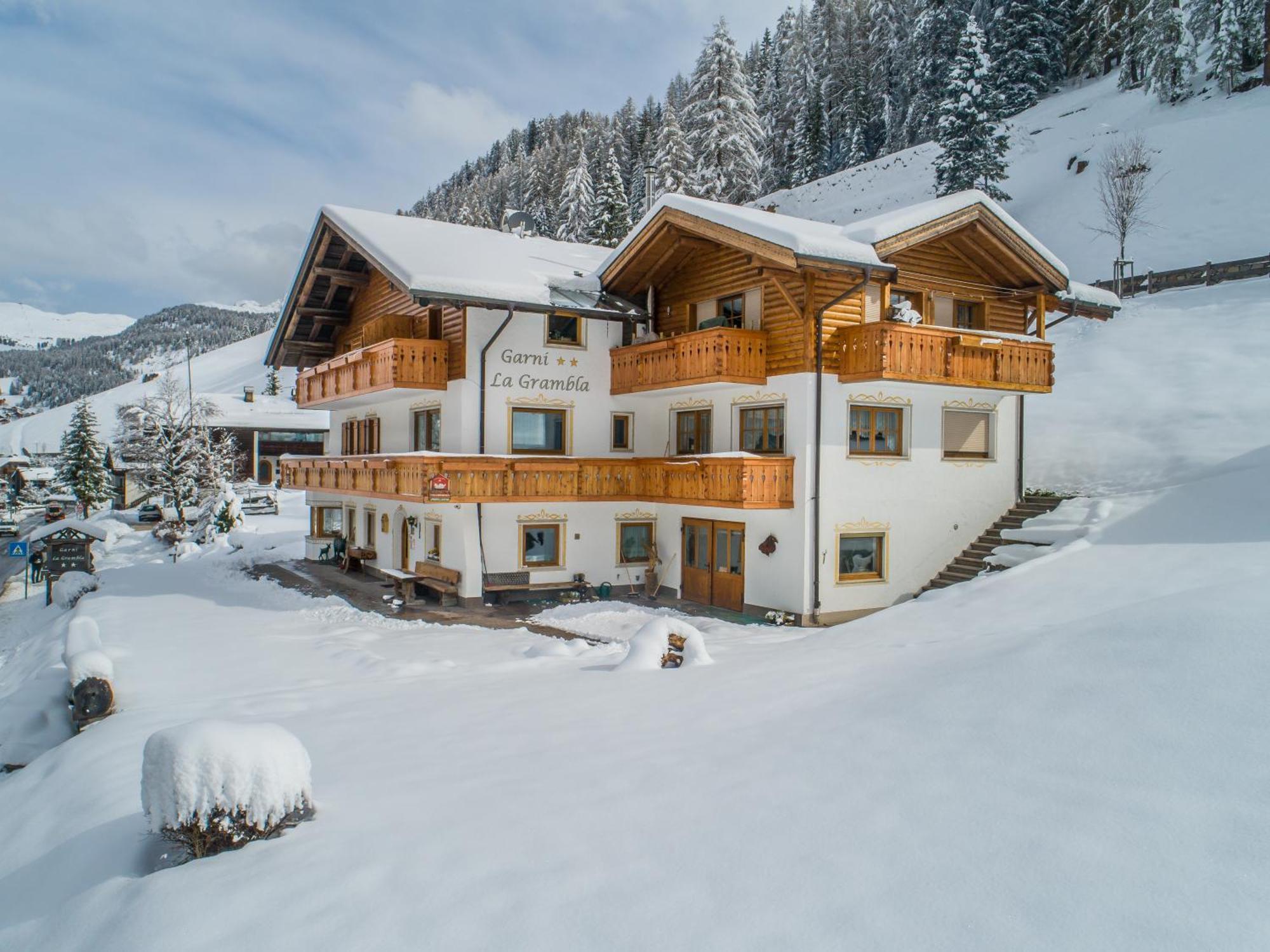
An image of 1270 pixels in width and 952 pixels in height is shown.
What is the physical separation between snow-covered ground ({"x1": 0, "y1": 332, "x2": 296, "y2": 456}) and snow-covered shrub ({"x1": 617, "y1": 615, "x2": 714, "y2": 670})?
112 metres

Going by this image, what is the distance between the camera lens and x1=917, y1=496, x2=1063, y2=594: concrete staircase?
767 inches

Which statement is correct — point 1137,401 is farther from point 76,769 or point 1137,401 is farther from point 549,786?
point 76,769

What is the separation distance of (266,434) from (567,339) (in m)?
54.4

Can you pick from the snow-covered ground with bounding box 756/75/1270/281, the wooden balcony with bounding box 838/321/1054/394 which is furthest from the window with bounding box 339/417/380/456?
the snow-covered ground with bounding box 756/75/1270/281

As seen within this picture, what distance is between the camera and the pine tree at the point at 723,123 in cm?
4928

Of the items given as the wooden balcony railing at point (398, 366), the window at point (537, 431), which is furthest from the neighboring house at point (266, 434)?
the window at point (537, 431)

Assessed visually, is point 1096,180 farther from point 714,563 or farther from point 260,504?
point 260,504

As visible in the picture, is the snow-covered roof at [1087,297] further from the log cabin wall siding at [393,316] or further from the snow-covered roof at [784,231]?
the log cabin wall siding at [393,316]

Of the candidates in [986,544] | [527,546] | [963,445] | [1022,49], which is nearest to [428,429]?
[527,546]

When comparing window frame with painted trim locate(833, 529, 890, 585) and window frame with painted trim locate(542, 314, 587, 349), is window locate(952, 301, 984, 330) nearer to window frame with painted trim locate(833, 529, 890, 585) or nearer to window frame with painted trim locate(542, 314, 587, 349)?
window frame with painted trim locate(833, 529, 890, 585)

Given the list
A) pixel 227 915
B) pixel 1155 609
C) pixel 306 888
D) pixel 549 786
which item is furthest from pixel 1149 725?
pixel 227 915

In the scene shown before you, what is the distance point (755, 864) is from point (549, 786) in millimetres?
2112

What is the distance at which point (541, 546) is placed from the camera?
849 inches

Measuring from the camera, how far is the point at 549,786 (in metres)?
5.98
